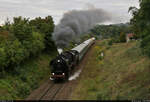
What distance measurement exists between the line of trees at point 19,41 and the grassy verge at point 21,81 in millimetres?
1168

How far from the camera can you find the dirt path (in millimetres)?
20889

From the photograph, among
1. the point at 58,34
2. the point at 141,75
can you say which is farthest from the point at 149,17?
the point at 58,34

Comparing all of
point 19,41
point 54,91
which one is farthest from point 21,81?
point 19,41

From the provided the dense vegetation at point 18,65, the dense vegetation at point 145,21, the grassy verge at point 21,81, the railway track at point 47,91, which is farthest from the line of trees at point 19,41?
the dense vegetation at point 145,21

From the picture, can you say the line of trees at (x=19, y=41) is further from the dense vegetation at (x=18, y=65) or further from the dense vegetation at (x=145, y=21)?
the dense vegetation at (x=145, y=21)

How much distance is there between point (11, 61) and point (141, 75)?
1565 centimetres

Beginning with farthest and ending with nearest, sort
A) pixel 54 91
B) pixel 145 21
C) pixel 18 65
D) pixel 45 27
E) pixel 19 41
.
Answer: pixel 45 27 < pixel 19 41 < pixel 18 65 < pixel 54 91 < pixel 145 21

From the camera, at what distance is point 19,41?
1198 inches

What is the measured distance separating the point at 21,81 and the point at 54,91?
4.80m

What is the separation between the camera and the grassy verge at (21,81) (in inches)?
819

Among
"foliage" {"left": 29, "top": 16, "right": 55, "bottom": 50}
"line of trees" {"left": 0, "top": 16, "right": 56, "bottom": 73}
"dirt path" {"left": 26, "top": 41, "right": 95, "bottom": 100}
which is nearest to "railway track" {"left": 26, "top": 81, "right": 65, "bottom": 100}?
"dirt path" {"left": 26, "top": 41, "right": 95, "bottom": 100}

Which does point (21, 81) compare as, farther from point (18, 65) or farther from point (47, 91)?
point (47, 91)

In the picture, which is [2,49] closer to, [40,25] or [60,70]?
[60,70]

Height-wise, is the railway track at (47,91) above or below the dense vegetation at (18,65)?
below
